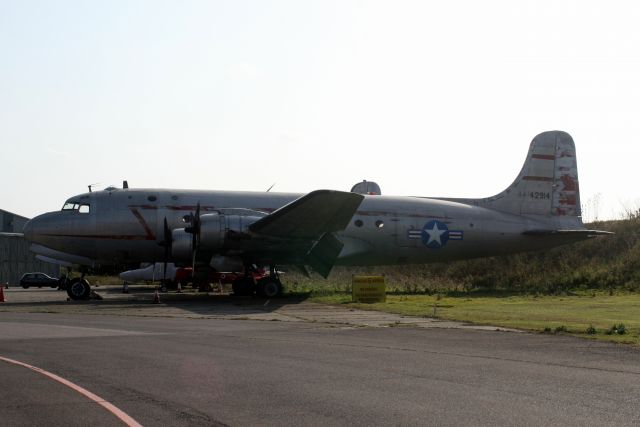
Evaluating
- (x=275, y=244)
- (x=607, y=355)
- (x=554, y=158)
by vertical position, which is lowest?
(x=607, y=355)

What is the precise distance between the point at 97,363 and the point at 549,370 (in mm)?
6199

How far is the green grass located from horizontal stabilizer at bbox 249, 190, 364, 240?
8.04 ft

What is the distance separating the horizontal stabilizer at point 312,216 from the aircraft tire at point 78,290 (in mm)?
7105

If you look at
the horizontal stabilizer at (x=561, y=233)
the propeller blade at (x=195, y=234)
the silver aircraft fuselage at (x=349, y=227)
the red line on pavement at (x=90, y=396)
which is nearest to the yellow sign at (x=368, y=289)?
the silver aircraft fuselage at (x=349, y=227)

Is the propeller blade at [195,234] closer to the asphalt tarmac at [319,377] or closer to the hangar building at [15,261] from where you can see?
the asphalt tarmac at [319,377]

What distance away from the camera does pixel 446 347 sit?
13109 millimetres

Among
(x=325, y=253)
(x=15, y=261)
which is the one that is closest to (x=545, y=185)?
(x=325, y=253)

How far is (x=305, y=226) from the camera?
27141 mm

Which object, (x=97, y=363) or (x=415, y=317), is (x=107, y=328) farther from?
(x=415, y=317)

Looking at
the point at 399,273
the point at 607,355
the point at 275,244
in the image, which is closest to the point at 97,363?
the point at 607,355

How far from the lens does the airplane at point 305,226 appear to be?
89.8ft

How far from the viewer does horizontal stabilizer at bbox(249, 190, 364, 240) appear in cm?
2544

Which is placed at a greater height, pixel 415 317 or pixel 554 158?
pixel 554 158

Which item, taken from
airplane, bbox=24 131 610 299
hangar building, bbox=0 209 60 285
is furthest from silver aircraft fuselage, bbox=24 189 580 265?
hangar building, bbox=0 209 60 285
